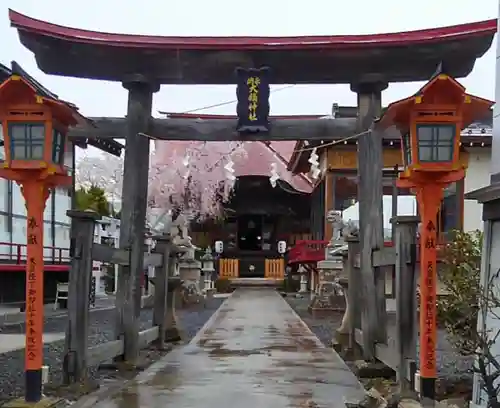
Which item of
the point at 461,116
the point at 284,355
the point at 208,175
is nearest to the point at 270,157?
the point at 208,175

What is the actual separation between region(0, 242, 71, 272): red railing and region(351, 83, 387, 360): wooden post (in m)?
11.2

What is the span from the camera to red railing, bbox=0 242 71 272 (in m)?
20.0

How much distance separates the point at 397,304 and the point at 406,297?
16 cm

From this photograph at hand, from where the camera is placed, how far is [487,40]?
10.8 m

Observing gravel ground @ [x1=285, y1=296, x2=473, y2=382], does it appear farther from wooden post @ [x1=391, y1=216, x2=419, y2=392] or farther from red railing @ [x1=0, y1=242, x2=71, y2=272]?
red railing @ [x1=0, y1=242, x2=71, y2=272]

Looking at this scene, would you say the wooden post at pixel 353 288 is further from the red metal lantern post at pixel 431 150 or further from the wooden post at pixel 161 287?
the red metal lantern post at pixel 431 150

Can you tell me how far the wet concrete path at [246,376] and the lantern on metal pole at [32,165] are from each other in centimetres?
98

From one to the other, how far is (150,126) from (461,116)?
208 inches

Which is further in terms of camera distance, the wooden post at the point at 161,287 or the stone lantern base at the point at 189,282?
the stone lantern base at the point at 189,282

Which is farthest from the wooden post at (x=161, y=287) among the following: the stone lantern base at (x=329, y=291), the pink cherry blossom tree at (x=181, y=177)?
the pink cherry blossom tree at (x=181, y=177)

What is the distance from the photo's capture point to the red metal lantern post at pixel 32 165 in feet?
23.8

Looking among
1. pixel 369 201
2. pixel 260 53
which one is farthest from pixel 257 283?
pixel 260 53

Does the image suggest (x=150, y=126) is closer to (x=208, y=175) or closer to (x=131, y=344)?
(x=131, y=344)

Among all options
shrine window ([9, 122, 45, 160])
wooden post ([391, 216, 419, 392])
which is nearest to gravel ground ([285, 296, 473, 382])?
wooden post ([391, 216, 419, 392])
